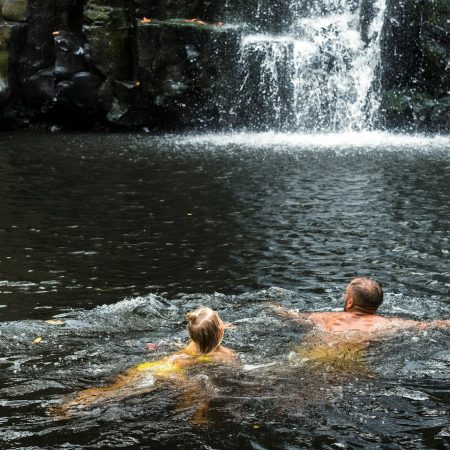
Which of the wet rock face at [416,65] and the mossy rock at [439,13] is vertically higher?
the mossy rock at [439,13]

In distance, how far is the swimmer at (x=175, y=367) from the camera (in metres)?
6.18

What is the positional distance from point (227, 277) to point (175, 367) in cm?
368

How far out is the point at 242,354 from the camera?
711 centimetres

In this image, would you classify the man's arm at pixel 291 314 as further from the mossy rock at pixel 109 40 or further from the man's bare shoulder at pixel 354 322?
the mossy rock at pixel 109 40

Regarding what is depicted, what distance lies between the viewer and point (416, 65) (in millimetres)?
24047

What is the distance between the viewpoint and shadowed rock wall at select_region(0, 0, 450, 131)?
23.6 meters

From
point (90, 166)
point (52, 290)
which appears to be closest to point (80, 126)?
point (90, 166)

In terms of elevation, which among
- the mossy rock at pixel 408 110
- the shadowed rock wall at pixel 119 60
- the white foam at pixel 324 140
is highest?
the shadowed rock wall at pixel 119 60

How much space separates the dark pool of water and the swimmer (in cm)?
15

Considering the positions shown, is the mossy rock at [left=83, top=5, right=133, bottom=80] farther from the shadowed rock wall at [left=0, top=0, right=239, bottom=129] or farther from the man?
the man

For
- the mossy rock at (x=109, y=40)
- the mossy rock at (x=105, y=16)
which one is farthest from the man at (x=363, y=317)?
the mossy rock at (x=105, y=16)

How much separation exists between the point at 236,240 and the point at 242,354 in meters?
4.80

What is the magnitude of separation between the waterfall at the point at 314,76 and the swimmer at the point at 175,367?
59.3ft

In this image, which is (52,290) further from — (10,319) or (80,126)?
(80,126)
